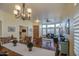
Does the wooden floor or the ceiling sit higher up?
the ceiling

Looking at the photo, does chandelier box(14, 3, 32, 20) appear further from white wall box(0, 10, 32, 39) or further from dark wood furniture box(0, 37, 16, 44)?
dark wood furniture box(0, 37, 16, 44)

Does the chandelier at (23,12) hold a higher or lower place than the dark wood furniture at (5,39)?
higher

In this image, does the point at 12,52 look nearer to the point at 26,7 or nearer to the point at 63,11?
the point at 26,7

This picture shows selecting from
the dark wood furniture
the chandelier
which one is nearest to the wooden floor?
the dark wood furniture

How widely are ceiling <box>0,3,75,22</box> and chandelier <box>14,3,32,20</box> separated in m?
0.06

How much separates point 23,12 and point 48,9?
15.6 inches

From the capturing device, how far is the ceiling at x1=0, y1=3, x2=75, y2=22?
7.00ft

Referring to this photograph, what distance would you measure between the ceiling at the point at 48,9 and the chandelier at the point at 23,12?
0.06 m

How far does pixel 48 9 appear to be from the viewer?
217 centimetres

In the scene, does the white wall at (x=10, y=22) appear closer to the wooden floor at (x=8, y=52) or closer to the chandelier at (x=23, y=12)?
the chandelier at (x=23, y=12)

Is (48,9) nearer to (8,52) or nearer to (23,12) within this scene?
(23,12)

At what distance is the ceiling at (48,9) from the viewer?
2135 mm

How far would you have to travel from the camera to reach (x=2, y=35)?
2.13 metres

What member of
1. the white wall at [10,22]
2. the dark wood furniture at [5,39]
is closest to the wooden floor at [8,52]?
the dark wood furniture at [5,39]
